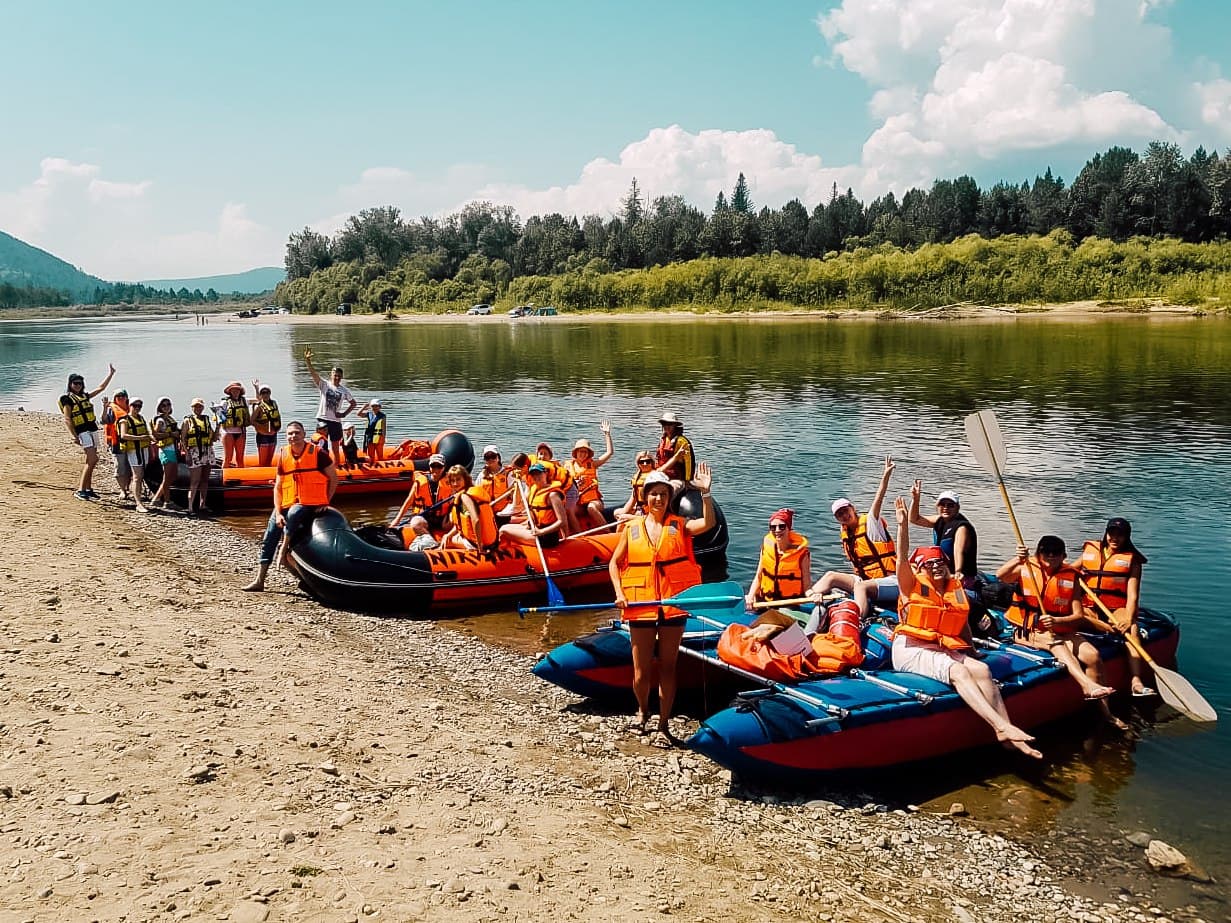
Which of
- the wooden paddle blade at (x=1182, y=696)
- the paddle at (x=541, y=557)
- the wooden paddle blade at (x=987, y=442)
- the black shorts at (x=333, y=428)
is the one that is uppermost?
the wooden paddle blade at (x=987, y=442)

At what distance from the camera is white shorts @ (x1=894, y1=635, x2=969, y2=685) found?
743cm

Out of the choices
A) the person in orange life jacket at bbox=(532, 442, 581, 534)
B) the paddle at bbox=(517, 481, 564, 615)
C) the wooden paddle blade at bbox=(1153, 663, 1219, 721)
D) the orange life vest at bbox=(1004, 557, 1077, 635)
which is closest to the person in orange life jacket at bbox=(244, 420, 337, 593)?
the paddle at bbox=(517, 481, 564, 615)

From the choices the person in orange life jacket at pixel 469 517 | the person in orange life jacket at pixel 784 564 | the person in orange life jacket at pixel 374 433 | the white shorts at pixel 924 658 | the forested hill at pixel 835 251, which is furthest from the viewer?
the forested hill at pixel 835 251

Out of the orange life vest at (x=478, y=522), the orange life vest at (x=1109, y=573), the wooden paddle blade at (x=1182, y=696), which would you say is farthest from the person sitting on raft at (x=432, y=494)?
the wooden paddle blade at (x=1182, y=696)

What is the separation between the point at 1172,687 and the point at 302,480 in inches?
335

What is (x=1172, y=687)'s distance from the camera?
801 cm

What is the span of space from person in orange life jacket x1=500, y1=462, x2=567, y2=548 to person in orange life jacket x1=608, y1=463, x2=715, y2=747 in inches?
166

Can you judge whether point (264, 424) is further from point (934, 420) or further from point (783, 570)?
point (934, 420)

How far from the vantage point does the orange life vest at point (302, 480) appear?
10.6 metres

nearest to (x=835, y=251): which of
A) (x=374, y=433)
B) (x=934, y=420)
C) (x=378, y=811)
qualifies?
(x=934, y=420)

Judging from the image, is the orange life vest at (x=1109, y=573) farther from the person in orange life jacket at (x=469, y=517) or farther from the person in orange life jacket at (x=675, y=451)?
the person in orange life jacket at (x=469, y=517)

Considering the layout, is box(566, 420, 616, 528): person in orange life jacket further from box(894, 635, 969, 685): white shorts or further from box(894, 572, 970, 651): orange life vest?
box(894, 572, 970, 651): orange life vest

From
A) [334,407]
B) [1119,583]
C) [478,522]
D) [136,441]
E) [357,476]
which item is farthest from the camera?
[357,476]

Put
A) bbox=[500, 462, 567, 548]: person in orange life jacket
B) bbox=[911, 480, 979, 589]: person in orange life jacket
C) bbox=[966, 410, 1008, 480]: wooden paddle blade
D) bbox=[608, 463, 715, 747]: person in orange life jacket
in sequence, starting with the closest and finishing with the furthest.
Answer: bbox=[608, 463, 715, 747]: person in orange life jacket < bbox=[911, 480, 979, 589]: person in orange life jacket < bbox=[966, 410, 1008, 480]: wooden paddle blade < bbox=[500, 462, 567, 548]: person in orange life jacket
